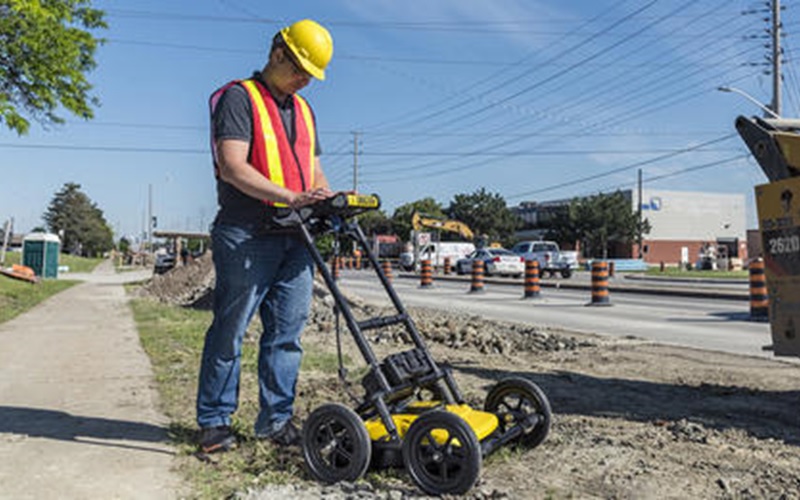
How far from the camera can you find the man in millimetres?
3377

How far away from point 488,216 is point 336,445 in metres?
77.4

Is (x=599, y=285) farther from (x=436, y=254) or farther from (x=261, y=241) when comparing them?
(x=436, y=254)

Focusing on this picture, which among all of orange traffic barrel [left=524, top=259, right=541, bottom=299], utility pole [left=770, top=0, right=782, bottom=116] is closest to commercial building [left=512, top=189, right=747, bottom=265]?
utility pole [left=770, top=0, right=782, bottom=116]

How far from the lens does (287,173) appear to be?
356cm

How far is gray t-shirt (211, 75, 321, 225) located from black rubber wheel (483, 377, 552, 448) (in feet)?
4.82

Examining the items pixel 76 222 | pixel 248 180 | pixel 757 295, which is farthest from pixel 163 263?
pixel 76 222

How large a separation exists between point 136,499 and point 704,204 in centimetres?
9386

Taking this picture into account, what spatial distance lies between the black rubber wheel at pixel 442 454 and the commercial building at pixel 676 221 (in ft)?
244

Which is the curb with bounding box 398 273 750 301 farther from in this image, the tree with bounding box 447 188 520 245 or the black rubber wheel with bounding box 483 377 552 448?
the tree with bounding box 447 188 520 245

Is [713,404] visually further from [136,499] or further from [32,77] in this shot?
[32,77]

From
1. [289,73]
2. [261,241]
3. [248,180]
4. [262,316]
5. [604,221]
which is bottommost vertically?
[262,316]

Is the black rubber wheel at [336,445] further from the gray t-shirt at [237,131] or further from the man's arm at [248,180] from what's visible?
the gray t-shirt at [237,131]

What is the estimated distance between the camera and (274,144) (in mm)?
3520

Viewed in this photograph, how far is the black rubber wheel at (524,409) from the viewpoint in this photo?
328 centimetres
